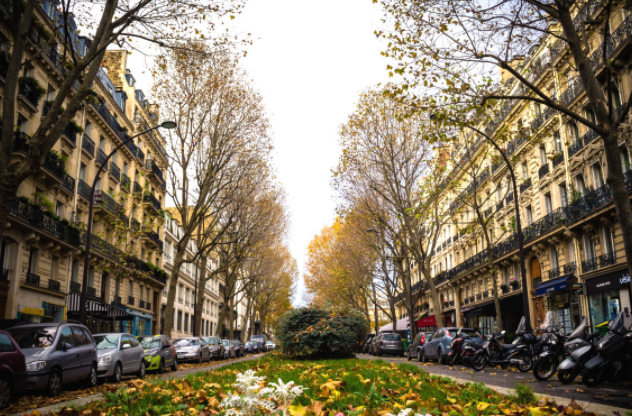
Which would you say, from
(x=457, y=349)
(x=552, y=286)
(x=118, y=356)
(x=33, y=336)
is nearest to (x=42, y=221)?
(x=118, y=356)

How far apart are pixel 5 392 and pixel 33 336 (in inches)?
123

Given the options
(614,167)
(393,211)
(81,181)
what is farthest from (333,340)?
(81,181)

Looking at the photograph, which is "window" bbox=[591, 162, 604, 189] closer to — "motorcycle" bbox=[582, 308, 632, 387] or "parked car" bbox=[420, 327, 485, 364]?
"parked car" bbox=[420, 327, 485, 364]

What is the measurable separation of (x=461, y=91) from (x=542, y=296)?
23436 mm

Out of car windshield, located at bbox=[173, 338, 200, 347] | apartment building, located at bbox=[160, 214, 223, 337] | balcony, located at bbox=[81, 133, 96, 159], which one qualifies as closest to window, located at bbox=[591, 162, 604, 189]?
car windshield, located at bbox=[173, 338, 200, 347]

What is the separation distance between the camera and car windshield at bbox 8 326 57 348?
11977 mm

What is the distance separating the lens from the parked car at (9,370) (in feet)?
30.3

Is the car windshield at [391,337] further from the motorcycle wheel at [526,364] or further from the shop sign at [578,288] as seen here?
the motorcycle wheel at [526,364]

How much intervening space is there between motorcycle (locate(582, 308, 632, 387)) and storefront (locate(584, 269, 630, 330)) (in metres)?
14.7

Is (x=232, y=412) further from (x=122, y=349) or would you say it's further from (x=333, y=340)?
(x=333, y=340)

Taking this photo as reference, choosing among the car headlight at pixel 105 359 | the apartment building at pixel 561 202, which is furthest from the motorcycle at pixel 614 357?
the car headlight at pixel 105 359

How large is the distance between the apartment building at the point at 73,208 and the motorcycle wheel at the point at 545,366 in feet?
39.7

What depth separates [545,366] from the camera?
1269cm

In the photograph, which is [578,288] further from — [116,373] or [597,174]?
[116,373]
